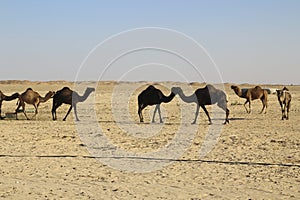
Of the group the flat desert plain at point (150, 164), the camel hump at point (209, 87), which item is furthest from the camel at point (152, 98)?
the flat desert plain at point (150, 164)

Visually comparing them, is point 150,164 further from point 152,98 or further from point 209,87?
point 152,98

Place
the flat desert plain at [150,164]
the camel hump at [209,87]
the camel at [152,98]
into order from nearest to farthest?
the flat desert plain at [150,164], the camel hump at [209,87], the camel at [152,98]

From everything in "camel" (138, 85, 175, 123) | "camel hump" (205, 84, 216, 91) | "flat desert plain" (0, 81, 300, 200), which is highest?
"camel hump" (205, 84, 216, 91)

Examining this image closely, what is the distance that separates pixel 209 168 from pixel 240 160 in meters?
1.20

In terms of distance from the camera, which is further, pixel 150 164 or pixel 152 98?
pixel 152 98

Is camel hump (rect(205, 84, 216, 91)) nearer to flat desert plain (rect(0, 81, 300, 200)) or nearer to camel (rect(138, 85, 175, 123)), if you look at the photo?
camel (rect(138, 85, 175, 123))

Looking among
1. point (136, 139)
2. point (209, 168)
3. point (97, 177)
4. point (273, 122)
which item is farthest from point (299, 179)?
point (273, 122)

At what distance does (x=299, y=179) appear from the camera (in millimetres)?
10016

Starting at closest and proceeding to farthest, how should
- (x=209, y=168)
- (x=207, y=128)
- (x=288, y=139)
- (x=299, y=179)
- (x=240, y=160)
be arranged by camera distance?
1. (x=299, y=179)
2. (x=209, y=168)
3. (x=240, y=160)
4. (x=288, y=139)
5. (x=207, y=128)

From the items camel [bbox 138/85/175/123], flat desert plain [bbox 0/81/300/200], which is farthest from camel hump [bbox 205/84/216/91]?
flat desert plain [bbox 0/81/300/200]

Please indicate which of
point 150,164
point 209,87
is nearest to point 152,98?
point 209,87

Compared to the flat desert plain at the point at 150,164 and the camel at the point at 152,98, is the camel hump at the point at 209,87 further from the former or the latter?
the flat desert plain at the point at 150,164

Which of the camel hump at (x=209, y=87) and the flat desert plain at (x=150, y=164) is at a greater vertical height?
the camel hump at (x=209, y=87)

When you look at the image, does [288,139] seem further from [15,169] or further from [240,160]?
[15,169]
